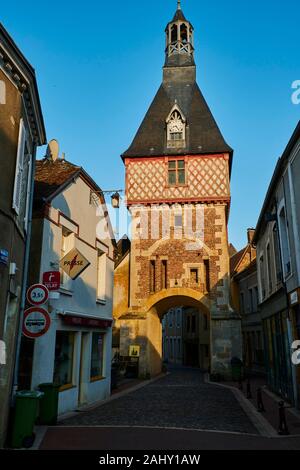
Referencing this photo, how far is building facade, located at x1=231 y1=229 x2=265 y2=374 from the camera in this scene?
23391 mm

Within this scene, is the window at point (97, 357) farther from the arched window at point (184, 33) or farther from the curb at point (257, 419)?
the arched window at point (184, 33)

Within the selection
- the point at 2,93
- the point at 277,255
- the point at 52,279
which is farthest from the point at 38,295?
the point at 277,255

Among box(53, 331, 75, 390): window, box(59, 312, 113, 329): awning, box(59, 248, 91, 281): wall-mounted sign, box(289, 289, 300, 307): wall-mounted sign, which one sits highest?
box(59, 248, 91, 281): wall-mounted sign

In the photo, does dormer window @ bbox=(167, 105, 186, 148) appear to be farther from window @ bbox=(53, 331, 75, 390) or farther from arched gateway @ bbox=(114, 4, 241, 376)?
window @ bbox=(53, 331, 75, 390)

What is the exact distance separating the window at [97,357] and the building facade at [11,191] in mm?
5417

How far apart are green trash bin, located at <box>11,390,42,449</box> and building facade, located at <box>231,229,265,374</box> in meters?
17.4

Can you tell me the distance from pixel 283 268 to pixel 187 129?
49.0ft

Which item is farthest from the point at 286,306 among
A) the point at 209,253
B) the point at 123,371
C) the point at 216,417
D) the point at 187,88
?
the point at 187,88

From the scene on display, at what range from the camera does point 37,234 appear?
372 inches

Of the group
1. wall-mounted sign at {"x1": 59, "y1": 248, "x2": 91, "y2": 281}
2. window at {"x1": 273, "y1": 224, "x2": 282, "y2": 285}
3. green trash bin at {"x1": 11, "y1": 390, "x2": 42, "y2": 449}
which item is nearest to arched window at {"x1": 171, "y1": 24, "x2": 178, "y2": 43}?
window at {"x1": 273, "y1": 224, "x2": 282, "y2": 285}

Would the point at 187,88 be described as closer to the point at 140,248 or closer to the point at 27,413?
the point at 140,248

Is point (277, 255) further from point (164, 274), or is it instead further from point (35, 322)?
point (164, 274)

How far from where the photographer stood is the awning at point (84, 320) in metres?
10.1
